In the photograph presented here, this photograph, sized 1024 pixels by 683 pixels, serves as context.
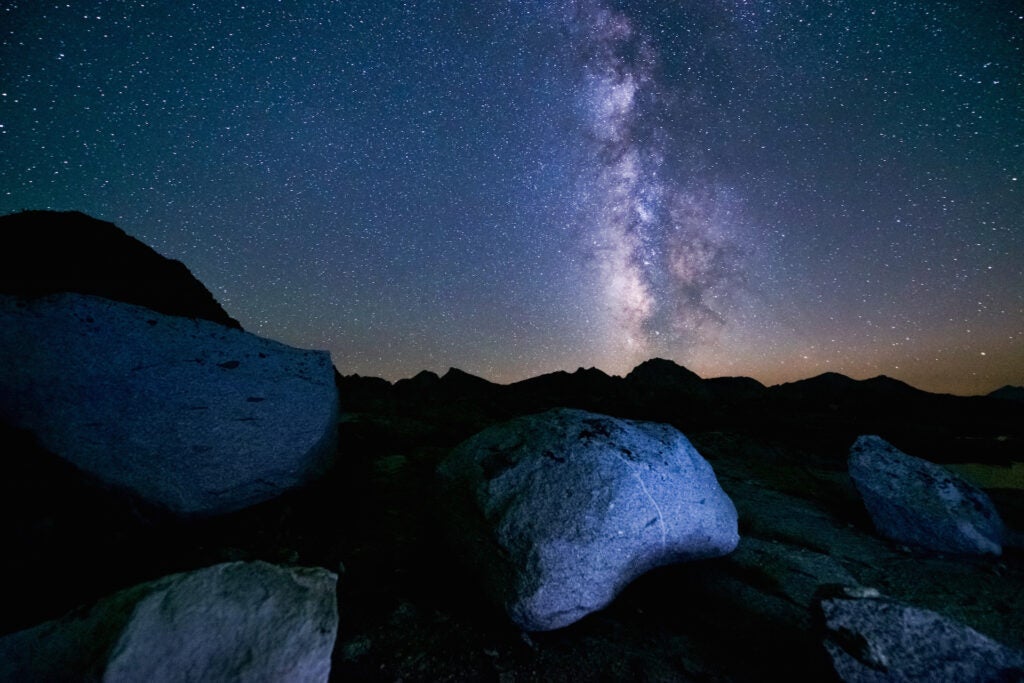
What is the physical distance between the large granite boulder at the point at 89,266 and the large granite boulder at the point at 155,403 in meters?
0.23

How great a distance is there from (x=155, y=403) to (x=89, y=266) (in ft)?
5.01

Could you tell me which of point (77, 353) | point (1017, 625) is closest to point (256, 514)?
point (77, 353)

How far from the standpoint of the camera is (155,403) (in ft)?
10.5

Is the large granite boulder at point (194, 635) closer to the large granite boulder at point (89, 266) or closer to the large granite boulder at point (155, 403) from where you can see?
the large granite boulder at point (155, 403)

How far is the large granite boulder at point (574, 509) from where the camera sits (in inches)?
95.0

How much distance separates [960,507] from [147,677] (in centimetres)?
603

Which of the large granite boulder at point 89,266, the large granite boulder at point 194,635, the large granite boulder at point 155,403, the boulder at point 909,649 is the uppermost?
the large granite boulder at point 89,266

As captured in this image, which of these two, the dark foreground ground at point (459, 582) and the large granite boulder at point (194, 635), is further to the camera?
the dark foreground ground at point (459, 582)

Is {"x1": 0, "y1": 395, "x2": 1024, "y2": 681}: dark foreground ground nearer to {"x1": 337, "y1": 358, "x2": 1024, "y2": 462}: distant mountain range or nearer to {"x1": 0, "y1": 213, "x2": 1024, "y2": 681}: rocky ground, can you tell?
{"x1": 0, "y1": 213, "x2": 1024, "y2": 681}: rocky ground

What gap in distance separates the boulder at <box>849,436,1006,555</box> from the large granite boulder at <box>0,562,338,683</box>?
4.99 metres

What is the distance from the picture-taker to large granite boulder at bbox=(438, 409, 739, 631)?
7.91 feet

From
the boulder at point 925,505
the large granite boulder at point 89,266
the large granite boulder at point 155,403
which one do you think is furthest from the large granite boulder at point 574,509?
the large granite boulder at point 89,266

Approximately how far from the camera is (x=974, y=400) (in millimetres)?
19328

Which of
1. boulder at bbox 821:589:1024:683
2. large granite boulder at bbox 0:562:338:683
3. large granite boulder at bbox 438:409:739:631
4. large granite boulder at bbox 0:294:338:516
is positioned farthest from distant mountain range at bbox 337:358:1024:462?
boulder at bbox 821:589:1024:683
